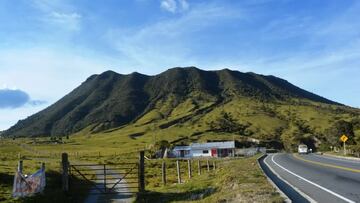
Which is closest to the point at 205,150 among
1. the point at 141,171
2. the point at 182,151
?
the point at 182,151

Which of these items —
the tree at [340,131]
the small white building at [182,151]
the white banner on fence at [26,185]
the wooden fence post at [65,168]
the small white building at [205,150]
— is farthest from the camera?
the small white building at [205,150]

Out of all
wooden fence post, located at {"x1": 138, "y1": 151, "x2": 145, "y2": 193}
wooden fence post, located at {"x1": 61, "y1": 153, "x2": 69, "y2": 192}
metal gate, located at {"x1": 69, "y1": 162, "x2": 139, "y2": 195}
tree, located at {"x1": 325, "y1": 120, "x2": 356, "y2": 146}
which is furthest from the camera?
tree, located at {"x1": 325, "y1": 120, "x2": 356, "y2": 146}

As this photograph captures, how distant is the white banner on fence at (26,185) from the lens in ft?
72.4

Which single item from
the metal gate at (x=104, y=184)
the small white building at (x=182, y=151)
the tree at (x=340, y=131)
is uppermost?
the tree at (x=340, y=131)

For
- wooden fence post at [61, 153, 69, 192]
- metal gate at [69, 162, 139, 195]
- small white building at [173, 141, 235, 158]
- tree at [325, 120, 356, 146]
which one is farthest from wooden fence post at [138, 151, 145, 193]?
small white building at [173, 141, 235, 158]

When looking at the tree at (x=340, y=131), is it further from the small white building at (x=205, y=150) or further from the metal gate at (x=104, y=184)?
the metal gate at (x=104, y=184)

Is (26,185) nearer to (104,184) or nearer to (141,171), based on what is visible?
(104,184)

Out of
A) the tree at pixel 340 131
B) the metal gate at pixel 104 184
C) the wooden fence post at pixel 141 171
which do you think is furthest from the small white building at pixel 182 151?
the wooden fence post at pixel 141 171

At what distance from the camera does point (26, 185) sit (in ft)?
73.6

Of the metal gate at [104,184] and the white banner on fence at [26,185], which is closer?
the white banner on fence at [26,185]

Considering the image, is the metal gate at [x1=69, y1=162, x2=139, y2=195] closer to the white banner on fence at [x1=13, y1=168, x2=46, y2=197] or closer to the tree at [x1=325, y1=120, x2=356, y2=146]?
the white banner on fence at [x1=13, y1=168, x2=46, y2=197]

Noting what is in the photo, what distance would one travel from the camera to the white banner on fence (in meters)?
22.1

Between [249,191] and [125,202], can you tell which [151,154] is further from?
[249,191]

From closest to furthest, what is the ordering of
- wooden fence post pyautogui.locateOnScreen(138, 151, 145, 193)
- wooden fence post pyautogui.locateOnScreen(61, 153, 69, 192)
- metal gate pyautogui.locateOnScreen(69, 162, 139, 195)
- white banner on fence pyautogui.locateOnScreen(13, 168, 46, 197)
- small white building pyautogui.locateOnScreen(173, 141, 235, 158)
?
white banner on fence pyautogui.locateOnScreen(13, 168, 46, 197), wooden fence post pyautogui.locateOnScreen(61, 153, 69, 192), metal gate pyautogui.locateOnScreen(69, 162, 139, 195), wooden fence post pyautogui.locateOnScreen(138, 151, 145, 193), small white building pyautogui.locateOnScreen(173, 141, 235, 158)
